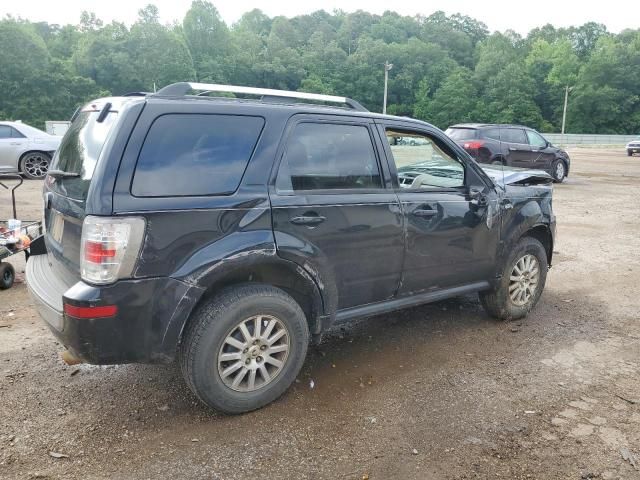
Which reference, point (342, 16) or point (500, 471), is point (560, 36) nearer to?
point (342, 16)

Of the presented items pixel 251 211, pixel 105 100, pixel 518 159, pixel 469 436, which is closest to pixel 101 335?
pixel 251 211

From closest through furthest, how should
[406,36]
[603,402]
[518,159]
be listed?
[603,402], [518,159], [406,36]

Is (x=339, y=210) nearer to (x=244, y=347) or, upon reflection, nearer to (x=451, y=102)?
(x=244, y=347)

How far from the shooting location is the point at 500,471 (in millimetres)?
2770

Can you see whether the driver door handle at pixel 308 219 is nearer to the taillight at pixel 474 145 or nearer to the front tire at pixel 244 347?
the front tire at pixel 244 347

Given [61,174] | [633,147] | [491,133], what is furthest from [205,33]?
[61,174]

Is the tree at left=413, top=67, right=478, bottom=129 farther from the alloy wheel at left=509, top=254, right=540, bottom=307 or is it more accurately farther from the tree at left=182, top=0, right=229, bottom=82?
the alloy wheel at left=509, top=254, right=540, bottom=307

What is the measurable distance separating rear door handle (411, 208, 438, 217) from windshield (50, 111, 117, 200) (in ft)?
6.92

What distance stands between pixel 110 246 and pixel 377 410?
Result: 186cm

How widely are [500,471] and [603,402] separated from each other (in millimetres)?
1173

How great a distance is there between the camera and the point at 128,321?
9.16ft

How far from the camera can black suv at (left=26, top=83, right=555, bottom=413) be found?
278 centimetres

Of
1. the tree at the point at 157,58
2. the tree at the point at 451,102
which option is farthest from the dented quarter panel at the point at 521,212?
the tree at the point at 451,102

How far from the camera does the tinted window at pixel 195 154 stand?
9.38ft
